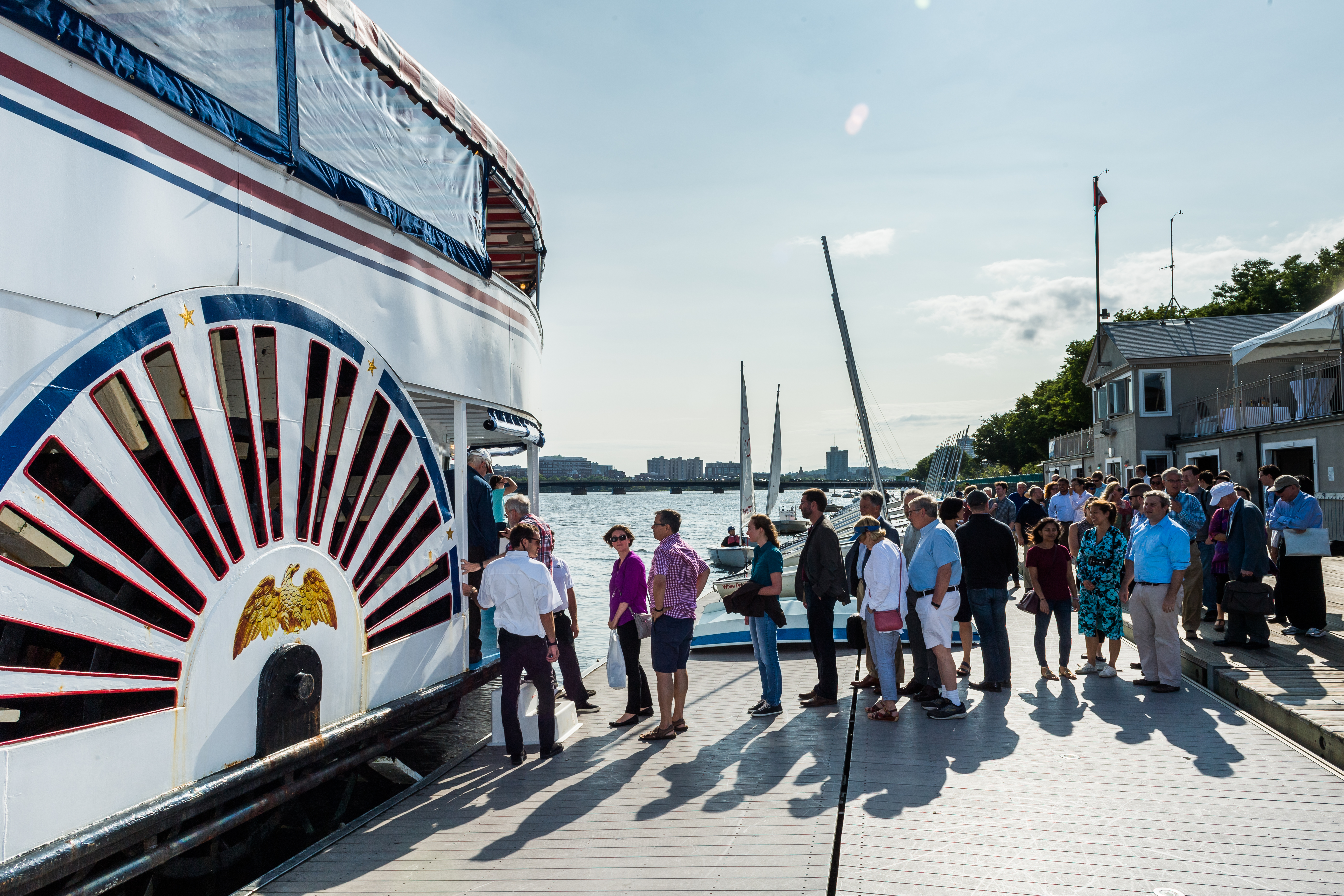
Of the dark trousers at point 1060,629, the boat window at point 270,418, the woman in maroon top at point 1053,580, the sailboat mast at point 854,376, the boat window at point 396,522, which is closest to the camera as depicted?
the boat window at point 270,418

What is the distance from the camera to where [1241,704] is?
716 cm

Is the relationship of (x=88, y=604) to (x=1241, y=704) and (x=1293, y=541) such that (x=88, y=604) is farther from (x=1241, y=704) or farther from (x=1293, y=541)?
(x=1293, y=541)

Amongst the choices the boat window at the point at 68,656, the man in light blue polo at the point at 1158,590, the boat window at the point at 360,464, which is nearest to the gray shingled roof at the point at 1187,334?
the man in light blue polo at the point at 1158,590

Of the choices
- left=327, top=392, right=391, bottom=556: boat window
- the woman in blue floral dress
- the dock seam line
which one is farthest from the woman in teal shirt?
the woman in blue floral dress

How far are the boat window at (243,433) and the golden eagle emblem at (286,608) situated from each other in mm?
300

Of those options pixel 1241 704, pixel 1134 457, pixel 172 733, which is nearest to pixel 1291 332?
pixel 1241 704

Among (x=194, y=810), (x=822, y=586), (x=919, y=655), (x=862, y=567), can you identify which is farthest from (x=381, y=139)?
(x=919, y=655)

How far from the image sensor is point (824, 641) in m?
7.39

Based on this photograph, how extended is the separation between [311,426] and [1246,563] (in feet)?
26.9

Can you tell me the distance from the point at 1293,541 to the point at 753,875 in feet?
23.8

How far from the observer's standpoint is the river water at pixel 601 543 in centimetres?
2336

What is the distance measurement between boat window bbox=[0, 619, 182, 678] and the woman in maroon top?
681 centimetres

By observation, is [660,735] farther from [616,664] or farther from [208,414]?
[208,414]

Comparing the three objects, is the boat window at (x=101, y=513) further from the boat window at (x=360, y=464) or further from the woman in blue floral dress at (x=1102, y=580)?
the woman in blue floral dress at (x=1102, y=580)
